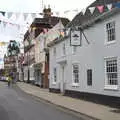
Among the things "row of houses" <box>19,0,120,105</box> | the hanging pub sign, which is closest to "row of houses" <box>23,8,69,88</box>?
"row of houses" <box>19,0,120,105</box>

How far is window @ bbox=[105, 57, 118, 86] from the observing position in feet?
79.3

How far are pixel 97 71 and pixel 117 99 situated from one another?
3.91 meters

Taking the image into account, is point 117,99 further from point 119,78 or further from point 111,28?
point 111,28

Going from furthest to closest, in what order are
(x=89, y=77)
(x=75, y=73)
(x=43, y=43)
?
(x=43, y=43) → (x=75, y=73) → (x=89, y=77)

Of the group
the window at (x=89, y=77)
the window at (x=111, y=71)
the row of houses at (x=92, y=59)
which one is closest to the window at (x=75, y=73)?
the row of houses at (x=92, y=59)

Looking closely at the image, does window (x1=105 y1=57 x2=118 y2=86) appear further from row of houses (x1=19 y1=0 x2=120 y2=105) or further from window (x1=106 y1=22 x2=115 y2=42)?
window (x1=106 y1=22 x2=115 y2=42)

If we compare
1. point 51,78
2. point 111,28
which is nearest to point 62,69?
point 51,78

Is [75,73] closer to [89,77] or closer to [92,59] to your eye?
[89,77]

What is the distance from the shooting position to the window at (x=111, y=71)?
24167 mm

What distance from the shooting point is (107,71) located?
25.1m

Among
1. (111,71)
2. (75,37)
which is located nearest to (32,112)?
(111,71)

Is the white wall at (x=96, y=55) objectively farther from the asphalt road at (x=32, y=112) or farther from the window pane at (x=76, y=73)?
the asphalt road at (x=32, y=112)

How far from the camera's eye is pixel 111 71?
24625 mm

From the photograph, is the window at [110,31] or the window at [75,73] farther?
the window at [75,73]
